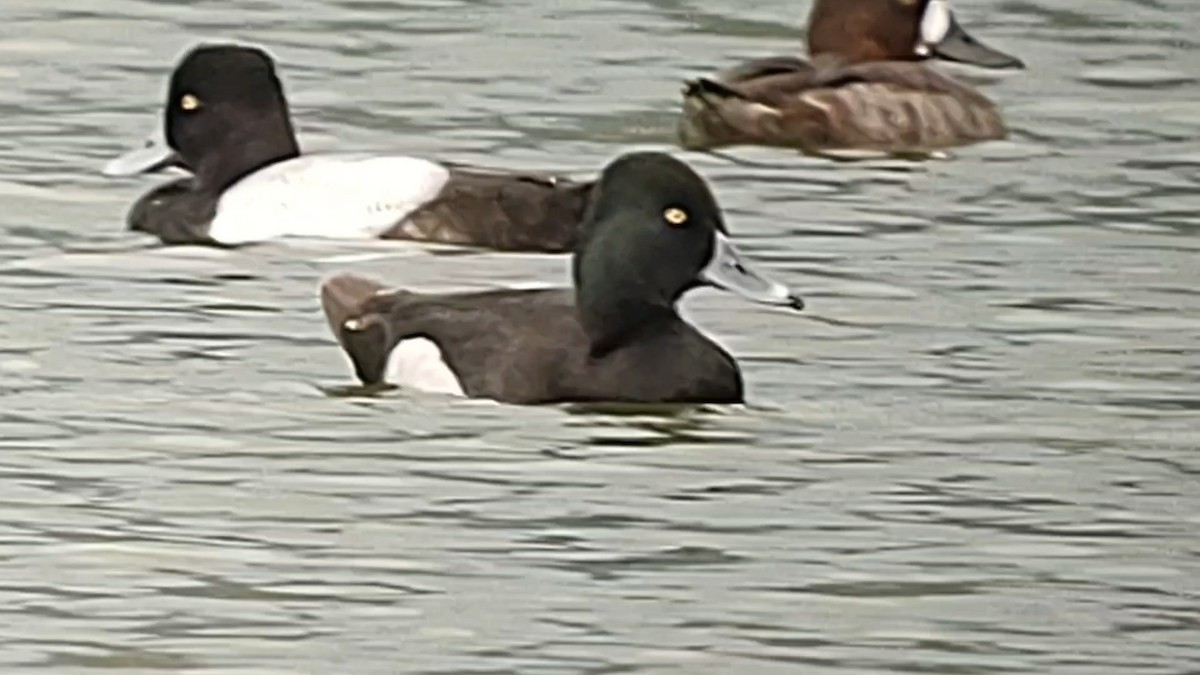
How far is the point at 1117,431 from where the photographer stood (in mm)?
10453

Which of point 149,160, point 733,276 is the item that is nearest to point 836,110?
point 149,160

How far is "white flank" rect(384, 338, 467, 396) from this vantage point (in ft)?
35.4

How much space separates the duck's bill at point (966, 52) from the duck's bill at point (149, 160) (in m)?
3.41

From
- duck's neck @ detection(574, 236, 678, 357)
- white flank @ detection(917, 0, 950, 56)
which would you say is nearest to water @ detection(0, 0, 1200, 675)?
duck's neck @ detection(574, 236, 678, 357)

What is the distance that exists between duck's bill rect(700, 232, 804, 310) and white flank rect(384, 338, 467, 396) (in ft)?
2.01

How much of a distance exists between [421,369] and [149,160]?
123 inches

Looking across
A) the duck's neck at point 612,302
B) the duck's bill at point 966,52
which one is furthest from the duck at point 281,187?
the duck's bill at point 966,52

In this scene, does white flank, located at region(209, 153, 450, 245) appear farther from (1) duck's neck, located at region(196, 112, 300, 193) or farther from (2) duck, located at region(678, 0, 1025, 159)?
(2) duck, located at region(678, 0, 1025, 159)

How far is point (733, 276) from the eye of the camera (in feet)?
35.9

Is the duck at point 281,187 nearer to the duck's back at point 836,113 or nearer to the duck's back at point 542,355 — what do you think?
the duck's back at point 836,113

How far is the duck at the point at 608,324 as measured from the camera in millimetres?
10688

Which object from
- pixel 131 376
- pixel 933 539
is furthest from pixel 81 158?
pixel 933 539

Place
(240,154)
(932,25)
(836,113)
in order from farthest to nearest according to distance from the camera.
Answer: (932,25), (836,113), (240,154)

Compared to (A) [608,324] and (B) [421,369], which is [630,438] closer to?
(A) [608,324]
